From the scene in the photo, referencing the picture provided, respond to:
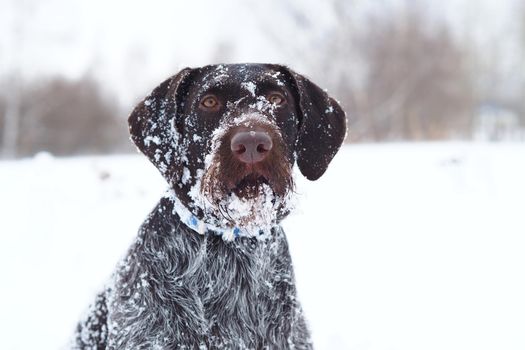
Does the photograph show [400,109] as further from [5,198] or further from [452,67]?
[5,198]

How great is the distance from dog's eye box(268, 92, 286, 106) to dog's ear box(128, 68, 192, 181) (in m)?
0.45

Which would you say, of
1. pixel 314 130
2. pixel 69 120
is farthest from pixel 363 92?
pixel 314 130

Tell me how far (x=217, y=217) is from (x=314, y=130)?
2.27ft

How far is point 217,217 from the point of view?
2.83 metres

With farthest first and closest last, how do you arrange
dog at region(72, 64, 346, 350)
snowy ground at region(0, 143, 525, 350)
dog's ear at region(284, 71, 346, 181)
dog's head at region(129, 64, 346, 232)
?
snowy ground at region(0, 143, 525, 350) → dog's ear at region(284, 71, 346, 181) → dog at region(72, 64, 346, 350) → dog's head at region(129, 64, 346, 232)

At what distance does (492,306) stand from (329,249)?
1.94 m

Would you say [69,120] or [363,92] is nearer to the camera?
[363,92]

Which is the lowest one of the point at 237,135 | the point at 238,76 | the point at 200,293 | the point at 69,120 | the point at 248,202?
the point at 200,293

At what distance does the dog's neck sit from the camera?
290 centimetres

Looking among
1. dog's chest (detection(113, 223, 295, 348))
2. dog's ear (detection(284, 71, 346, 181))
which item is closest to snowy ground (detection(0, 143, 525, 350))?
dog's ear (detection(284, 71, 346, 181))

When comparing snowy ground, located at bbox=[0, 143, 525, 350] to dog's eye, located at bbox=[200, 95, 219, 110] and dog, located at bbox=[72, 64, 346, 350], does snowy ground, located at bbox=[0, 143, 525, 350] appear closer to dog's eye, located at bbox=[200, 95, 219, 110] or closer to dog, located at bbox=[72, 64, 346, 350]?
dog, located at bbox=[72, 64, 346, 350]

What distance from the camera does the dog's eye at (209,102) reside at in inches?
110

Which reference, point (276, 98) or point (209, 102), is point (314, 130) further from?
point (209, 102)

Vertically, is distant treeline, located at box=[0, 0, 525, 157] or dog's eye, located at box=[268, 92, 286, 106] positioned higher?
distant treeline, located at box=[0, 0, 525, 157]
